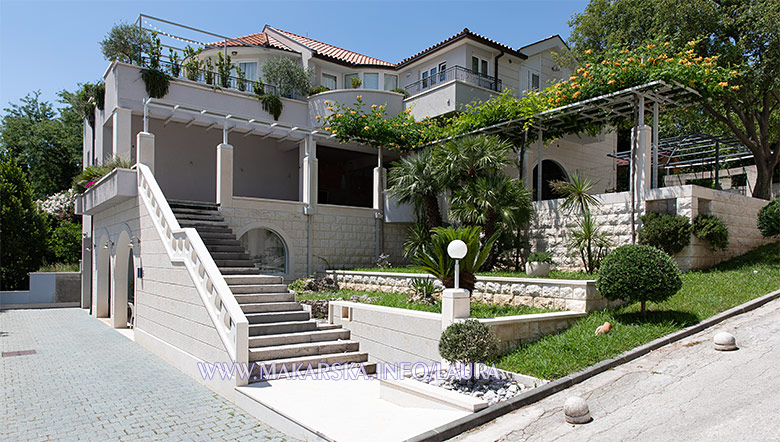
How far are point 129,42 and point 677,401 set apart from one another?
18.6m

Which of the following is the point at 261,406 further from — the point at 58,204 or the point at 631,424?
the point at 58,204

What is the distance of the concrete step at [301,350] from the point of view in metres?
9.05

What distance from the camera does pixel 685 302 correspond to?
30.8 ft

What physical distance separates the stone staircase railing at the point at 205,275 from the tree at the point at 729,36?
1226 cm

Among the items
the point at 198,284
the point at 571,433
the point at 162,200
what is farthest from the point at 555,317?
the point at 162,200

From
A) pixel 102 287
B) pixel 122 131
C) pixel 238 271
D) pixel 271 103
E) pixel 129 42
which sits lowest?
pixel 102 287

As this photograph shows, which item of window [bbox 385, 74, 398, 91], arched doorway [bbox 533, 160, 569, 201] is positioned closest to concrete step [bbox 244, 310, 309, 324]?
arched doorway [bbox 533, 160, 569, 201]

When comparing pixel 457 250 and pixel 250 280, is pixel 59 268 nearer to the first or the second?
pixel 250 280

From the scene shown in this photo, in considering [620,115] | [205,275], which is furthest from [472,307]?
[620,115]

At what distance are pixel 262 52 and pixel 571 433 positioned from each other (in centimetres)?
2029

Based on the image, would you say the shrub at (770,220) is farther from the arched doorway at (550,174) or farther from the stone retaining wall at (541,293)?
the arched doorway at (550,174)

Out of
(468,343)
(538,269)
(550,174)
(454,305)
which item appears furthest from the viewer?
(550,174)

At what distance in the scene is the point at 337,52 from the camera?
25141mm

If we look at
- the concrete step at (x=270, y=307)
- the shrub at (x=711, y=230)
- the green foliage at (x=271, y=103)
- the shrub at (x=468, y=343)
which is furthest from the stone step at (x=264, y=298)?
the green foliage at (x=271, y=103)
